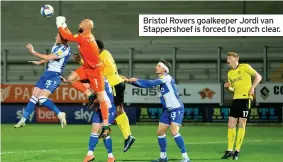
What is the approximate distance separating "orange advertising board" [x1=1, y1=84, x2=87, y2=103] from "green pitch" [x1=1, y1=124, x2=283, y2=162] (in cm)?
501

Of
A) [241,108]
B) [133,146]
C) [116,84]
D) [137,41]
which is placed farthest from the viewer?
[137,41]

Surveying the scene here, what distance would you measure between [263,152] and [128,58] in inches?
811

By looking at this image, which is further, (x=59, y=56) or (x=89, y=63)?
(x=59, y=56)

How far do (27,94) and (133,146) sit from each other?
15.7 metres

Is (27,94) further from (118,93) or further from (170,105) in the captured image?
(170,105)

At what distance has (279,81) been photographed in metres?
35.6

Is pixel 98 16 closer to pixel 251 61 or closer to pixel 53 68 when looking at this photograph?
pixel 251 61

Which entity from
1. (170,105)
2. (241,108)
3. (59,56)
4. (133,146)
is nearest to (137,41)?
(133,146)

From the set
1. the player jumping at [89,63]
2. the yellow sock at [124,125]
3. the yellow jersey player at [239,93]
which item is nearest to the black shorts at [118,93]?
the yellow sock at [124,125]

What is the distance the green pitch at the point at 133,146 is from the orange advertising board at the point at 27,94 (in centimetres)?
501

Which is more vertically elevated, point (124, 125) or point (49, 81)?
point (49, 81)

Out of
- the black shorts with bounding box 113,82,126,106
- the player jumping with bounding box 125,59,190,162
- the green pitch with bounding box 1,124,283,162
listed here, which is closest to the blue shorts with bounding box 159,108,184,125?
the player jumping with bounding box 125,59,190,162

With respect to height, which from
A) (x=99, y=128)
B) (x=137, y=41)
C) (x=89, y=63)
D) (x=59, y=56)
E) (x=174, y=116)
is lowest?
(x=99, y=128)

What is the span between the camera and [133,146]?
20.6 m
